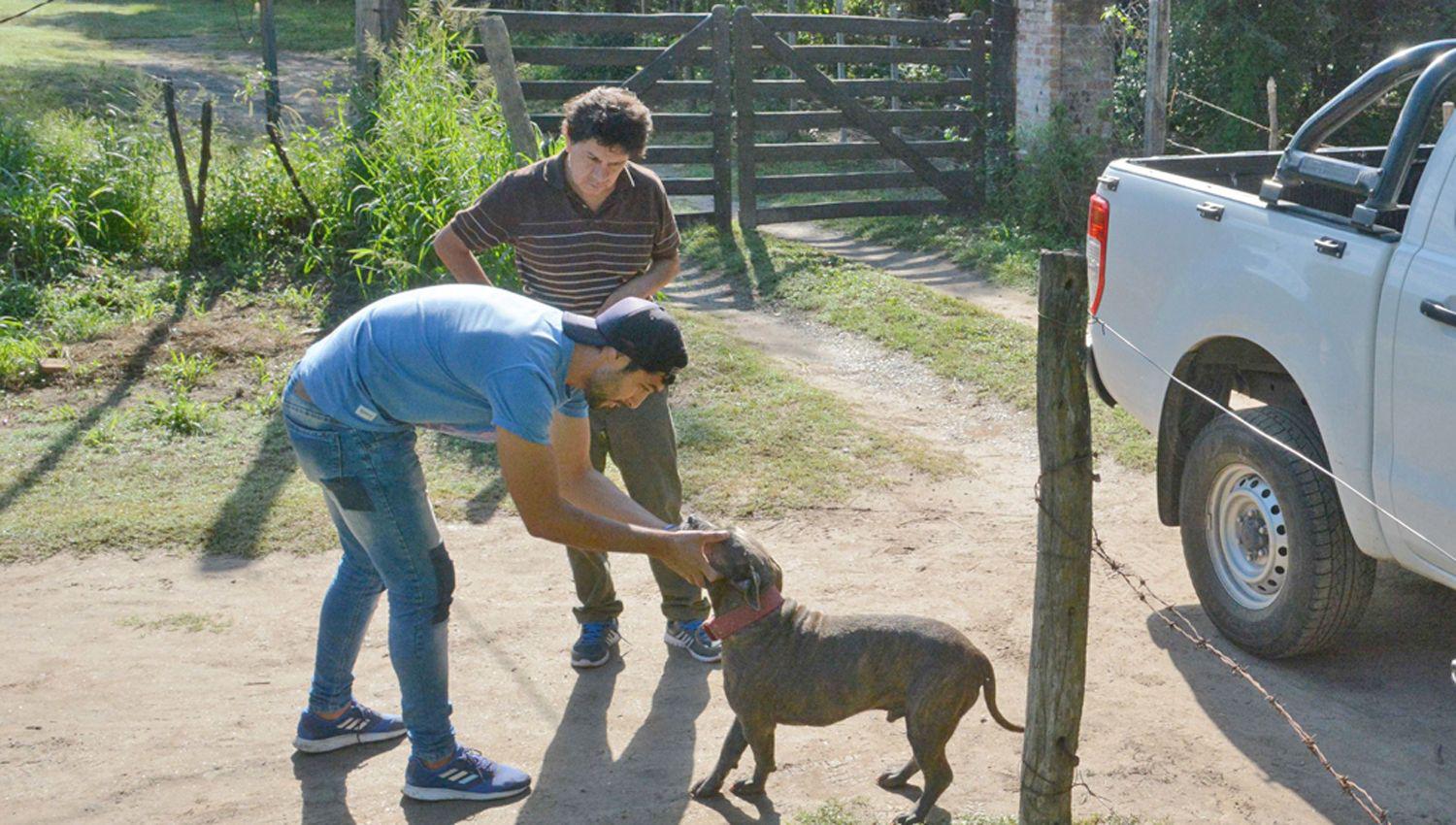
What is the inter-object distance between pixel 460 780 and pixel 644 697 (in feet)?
2.88

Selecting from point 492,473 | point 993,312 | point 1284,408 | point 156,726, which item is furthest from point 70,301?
point 1284,408

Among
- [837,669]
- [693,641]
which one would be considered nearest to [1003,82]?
[693,641]

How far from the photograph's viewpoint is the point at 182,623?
5.48 meters

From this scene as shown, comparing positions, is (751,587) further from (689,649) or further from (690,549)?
(689,649)

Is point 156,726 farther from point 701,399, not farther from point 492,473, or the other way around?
point 701,399

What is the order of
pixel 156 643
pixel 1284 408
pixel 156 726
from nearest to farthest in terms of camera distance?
pixel 156 726
pixel 1284 408
pixel 156 643

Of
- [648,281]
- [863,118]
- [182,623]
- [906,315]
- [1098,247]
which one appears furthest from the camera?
[863,118]

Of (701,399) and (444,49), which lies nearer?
(701,399)

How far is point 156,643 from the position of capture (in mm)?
5297

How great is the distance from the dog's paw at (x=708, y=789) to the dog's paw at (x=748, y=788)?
52mm

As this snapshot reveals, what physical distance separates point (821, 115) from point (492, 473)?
6.45 meters

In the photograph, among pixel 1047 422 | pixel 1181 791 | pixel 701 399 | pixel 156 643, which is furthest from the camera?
pixel 701 399

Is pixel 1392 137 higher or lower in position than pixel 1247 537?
higher

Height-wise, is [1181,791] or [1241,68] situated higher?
[1241,68]
